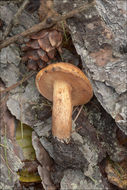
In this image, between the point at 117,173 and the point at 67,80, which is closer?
the point at 67,80

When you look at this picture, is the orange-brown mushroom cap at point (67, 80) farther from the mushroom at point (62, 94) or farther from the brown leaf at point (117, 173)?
the brown leaf at point (117, 173)

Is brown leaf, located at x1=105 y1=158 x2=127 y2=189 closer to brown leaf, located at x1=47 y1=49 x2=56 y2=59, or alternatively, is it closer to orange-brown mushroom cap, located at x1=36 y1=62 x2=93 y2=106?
orange-brown mushroom cap, located at x1=36 y1=62 x2=93 y2=106

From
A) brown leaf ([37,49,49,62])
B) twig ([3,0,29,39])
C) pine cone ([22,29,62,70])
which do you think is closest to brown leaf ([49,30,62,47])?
pine cone ([22,29,62,70])

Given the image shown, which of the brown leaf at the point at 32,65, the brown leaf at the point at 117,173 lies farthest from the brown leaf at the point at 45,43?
the brown leaf at the point at 117,173

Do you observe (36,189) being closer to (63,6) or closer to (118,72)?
(118,72)

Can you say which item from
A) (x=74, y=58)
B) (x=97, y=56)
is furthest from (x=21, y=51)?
(x=97, y=56)

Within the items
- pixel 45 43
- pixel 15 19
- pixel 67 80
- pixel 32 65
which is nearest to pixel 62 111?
pixel 67 80

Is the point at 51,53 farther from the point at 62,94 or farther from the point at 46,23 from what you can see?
the point at 62,94
